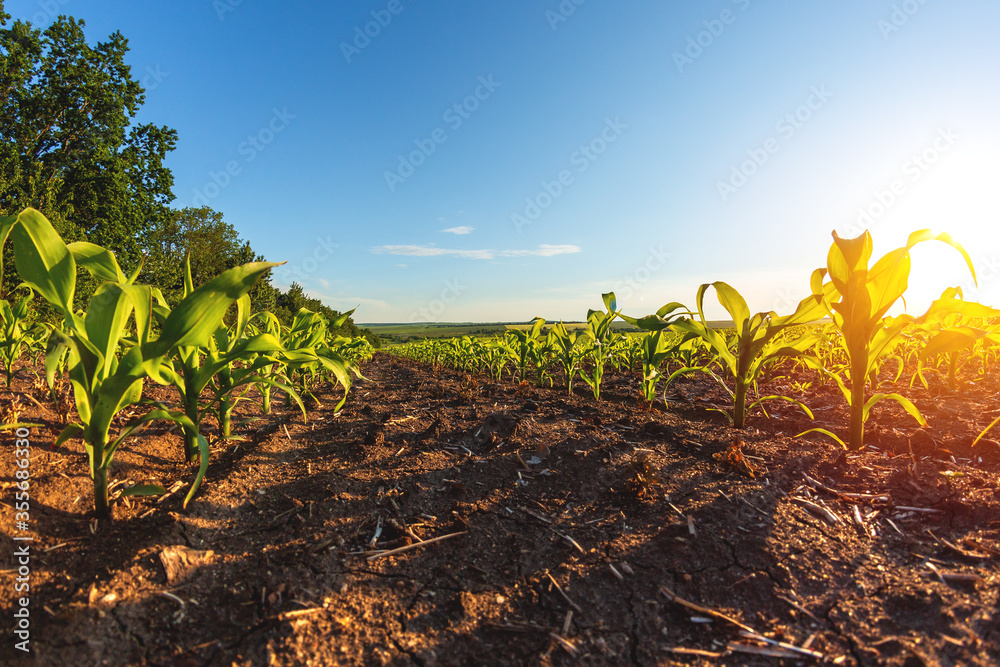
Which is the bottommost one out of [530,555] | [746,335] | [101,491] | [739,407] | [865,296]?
[530,555]

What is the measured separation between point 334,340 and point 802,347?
4.23 meters

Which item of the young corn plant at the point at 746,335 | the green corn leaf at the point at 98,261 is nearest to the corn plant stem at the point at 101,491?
the green corn leaf at the point at 98,261

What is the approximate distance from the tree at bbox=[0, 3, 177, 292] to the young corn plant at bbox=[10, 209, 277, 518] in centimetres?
1638

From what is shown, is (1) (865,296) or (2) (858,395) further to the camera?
(2) (858,395)

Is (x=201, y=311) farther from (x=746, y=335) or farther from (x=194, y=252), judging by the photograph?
(x=194, y=252)

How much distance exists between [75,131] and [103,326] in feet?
65.4

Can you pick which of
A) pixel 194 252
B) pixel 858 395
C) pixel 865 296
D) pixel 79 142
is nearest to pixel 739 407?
pixel 858 395

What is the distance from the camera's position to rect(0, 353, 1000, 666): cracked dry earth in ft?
3.75

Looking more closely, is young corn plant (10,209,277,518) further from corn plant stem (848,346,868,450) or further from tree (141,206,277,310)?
tree (141,206,277,310)

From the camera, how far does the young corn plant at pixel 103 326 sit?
1.43 meters

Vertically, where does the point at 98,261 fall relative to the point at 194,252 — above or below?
below

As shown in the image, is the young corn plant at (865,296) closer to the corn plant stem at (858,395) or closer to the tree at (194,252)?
the corn plant stem at (858,395)

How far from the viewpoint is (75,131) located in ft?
46.8

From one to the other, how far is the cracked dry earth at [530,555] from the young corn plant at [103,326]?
0.33 meters
